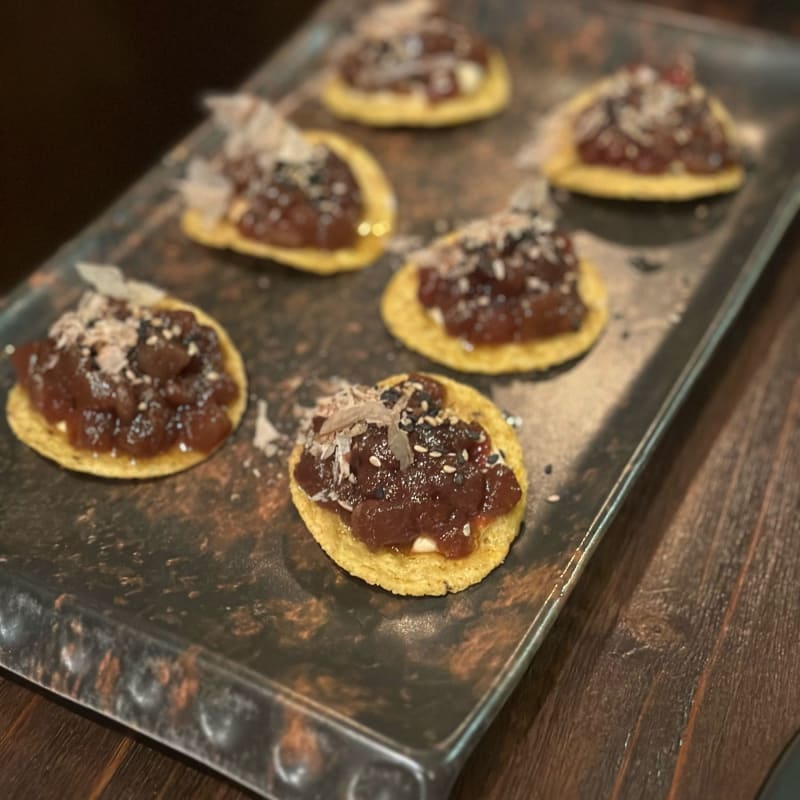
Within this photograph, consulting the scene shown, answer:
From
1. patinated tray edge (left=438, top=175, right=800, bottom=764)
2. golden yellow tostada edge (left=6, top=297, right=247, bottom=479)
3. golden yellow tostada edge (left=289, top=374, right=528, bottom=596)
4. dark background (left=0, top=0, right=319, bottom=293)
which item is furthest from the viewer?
dark background (left=0, top=0, right=319, bottom=293)

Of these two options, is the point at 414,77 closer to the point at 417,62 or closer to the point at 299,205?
the point at 417,62

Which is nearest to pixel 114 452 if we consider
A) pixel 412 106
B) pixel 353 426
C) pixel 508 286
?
pixel 353 426

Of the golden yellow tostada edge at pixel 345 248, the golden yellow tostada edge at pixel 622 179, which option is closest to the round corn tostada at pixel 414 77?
the golden yellow tostada edge at pixel 345 248

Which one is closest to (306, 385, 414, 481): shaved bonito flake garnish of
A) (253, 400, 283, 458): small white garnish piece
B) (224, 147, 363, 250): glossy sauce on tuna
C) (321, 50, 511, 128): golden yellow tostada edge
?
(253, 400, 283, 458): small white garnish piece

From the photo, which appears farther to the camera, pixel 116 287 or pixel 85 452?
pixel 116 287

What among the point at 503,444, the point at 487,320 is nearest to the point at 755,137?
the point at 487,320

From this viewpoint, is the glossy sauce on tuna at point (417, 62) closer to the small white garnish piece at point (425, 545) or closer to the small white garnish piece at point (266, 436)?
the small white garnish piece at point (266, 436)

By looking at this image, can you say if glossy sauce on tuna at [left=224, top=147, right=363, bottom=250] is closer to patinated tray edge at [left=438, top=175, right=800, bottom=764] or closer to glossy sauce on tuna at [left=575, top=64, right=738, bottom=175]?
glossy sauce on tuna at [left=575, top=64, right=738, bottom=175]
